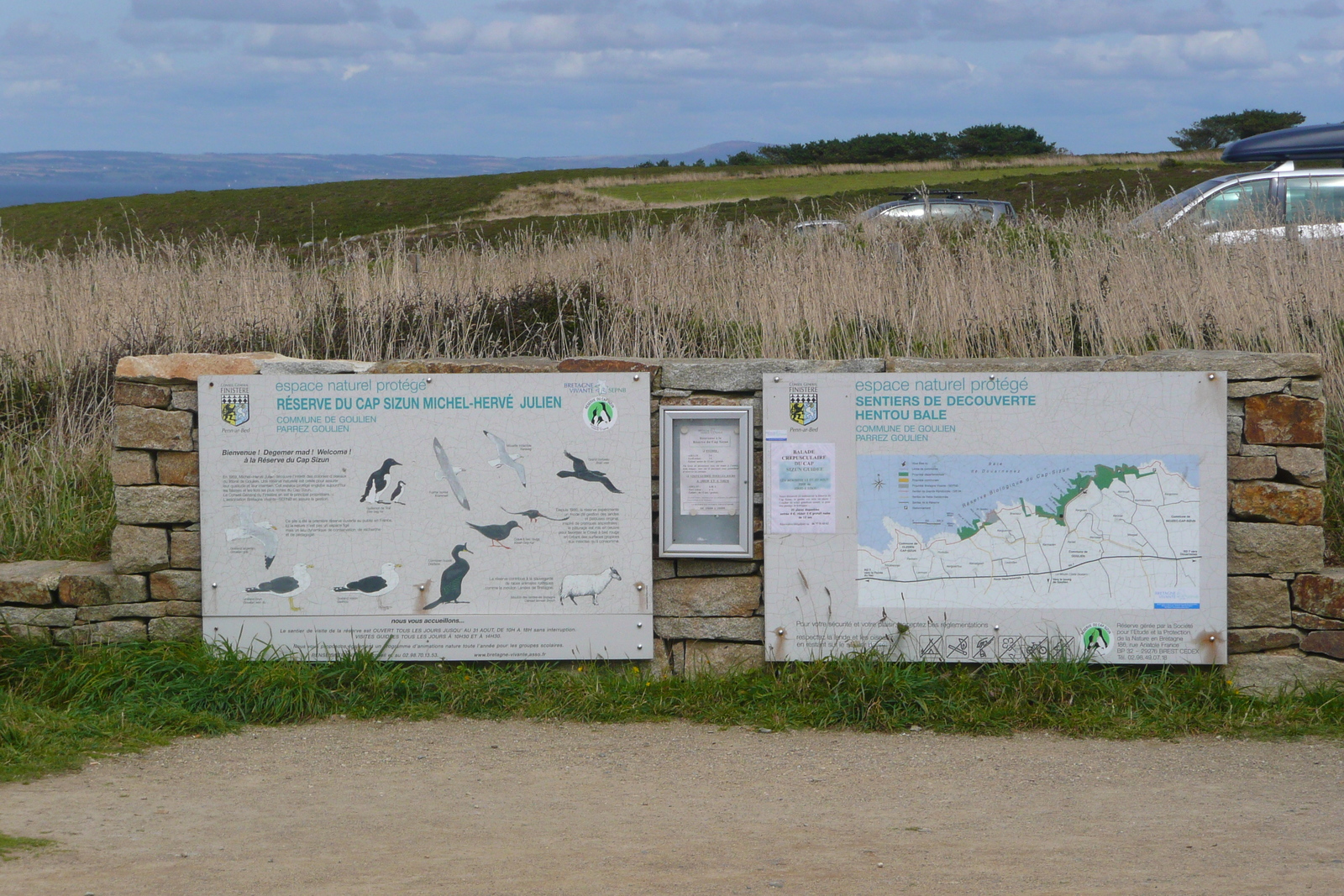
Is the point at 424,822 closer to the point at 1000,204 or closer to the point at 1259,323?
the point at 1259,323

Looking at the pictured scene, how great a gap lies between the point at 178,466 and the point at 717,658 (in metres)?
2.40

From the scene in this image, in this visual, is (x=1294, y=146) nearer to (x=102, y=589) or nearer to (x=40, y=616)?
(x=102, y=589)

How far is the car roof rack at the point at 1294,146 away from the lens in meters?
12.0

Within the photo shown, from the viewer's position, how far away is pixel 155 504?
4.93 m

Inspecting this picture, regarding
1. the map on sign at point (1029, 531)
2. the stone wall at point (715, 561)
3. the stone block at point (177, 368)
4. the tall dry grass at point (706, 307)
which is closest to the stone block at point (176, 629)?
the stone wall at point (715, 561)

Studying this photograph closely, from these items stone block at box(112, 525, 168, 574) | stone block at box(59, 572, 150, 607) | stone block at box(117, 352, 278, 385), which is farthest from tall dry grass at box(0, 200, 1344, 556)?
stone block at box(117, 352, 278, 385)

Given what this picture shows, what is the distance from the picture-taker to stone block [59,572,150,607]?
4.97m

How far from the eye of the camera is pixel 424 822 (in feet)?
12.0

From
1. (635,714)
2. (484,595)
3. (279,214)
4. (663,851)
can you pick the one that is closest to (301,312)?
(484,595)

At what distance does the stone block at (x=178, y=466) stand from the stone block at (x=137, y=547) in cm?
23

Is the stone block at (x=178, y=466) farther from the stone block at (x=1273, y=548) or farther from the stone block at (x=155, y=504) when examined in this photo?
the stone block at (x=1273, y=548)

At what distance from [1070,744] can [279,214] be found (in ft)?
113

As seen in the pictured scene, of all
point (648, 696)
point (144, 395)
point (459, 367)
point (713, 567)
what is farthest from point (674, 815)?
point (144, 395)

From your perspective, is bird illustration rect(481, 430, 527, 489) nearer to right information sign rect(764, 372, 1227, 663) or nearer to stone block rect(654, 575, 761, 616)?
stone block rect(654, 575, 761, 616)
